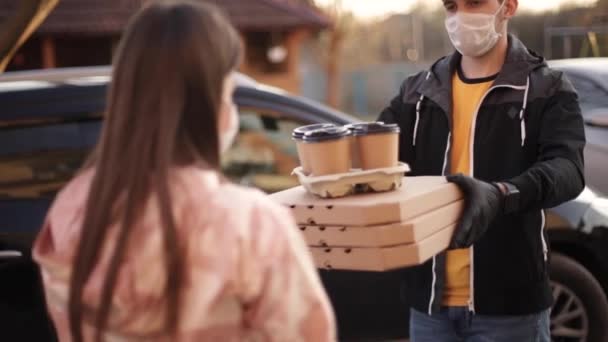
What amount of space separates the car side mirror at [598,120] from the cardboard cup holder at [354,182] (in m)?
4.09

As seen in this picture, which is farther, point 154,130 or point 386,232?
point 386,232

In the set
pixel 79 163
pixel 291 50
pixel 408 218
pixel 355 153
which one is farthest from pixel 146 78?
pixel 291 50

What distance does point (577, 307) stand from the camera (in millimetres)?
5203

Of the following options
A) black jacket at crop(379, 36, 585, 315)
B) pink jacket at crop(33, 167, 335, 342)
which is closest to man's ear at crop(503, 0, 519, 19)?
black jacket at crop(379, 36, 585, 315)

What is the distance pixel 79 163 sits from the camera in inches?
180

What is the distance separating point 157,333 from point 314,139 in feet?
3.17

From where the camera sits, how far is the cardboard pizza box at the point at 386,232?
91.7 inches

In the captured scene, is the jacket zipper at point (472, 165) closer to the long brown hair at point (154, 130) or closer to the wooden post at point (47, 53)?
the long brown hair at point (154, 130)

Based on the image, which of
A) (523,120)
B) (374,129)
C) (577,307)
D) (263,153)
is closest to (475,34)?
(523,120)

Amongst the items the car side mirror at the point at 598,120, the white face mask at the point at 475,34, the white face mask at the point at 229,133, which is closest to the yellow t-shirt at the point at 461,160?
the white face mask at the point at 475,34

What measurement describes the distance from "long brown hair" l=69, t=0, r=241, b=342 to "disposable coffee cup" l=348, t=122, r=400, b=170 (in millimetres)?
930

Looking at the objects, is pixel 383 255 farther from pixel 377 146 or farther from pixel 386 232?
pixel 377 146

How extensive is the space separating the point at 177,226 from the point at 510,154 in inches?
59.5

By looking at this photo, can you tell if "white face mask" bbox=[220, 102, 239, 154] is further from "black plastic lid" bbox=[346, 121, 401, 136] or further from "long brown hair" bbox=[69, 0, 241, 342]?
"black plastic lid" bbox=[346, 121, 401, 136]
